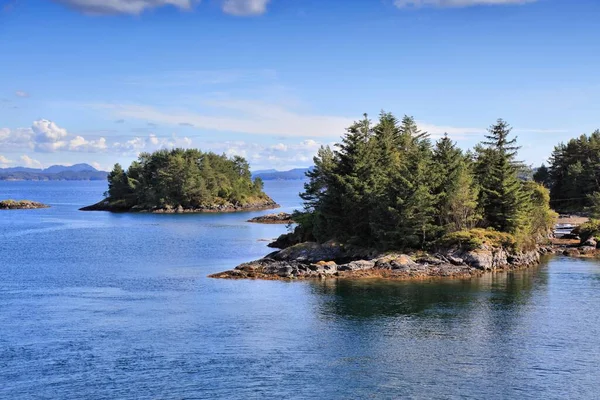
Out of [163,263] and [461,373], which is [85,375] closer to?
[461,373]

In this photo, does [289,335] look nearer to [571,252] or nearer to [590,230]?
[571,252]

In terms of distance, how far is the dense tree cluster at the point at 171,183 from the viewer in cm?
18650

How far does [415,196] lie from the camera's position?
77875mm

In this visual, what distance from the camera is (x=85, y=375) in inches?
1534

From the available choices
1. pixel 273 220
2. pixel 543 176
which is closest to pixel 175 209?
pixel 273 220

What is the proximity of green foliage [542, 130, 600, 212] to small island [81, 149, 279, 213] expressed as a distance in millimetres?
89882

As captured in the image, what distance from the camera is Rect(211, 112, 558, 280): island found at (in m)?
75.1

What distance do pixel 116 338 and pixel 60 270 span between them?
118 ft

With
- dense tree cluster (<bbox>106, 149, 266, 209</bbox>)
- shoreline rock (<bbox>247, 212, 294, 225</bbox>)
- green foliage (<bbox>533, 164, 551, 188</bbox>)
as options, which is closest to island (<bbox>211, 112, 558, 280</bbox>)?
shoreline rock (<bbox>247, 212, 294, 225</bbox>)

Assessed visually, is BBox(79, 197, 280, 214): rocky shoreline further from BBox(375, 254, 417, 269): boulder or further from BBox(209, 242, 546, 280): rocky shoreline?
BBox(375, 254, 417, 269): boulder

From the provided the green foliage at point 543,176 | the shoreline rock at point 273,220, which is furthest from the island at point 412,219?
the green foliage at point 543,176

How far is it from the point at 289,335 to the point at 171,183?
146 metres

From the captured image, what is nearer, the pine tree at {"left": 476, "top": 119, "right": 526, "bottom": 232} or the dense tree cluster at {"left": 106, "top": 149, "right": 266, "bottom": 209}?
the pine tree at {"left": 476, "top": 119, "right": 526, "bottom": 232}

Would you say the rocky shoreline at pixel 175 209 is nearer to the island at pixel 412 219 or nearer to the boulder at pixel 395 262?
the island at pixel 412 219
